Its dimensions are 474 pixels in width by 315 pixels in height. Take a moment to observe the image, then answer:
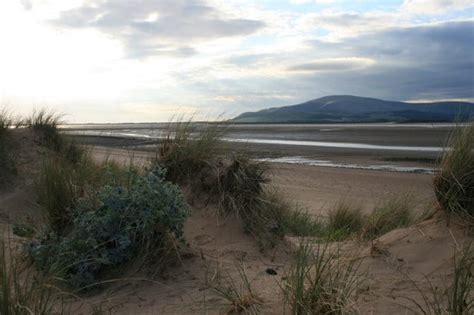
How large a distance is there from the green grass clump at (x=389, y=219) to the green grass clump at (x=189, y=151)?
1.94 m

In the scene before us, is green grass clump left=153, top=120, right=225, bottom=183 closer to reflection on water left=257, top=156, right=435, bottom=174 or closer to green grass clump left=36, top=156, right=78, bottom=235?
green grass clump left=36, top=156, right=78, bottom=235

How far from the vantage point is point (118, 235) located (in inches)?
163

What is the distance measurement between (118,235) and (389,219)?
3.14 meters

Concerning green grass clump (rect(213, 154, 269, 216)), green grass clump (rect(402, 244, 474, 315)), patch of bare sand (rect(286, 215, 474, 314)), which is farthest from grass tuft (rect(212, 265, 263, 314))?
green grass clump (rect(213, 154, 269, 216))

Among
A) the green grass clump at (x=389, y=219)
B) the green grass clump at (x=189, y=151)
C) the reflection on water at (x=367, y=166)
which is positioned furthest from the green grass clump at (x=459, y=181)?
the reflection on water at (x=367, y=166)

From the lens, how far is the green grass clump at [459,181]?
14.1ft

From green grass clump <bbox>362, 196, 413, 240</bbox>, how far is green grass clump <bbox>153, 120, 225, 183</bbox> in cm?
194

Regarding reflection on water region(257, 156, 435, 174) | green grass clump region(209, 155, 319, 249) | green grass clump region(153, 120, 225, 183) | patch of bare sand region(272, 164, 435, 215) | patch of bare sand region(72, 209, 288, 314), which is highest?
green grass clump region(153, 120, 225, 183)

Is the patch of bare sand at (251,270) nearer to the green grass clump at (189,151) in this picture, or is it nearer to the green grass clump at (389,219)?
the green grass clump at (389,219)

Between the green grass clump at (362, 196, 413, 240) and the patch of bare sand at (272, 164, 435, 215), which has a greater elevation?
the green grass clump at (362, 196, 413, 240)

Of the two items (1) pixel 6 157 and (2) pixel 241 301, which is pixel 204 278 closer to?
(2) pixel 241 301

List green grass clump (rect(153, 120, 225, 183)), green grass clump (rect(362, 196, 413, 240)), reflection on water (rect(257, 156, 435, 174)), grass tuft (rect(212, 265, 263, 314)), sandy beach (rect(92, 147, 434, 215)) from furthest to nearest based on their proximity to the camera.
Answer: reflection on water (rect(257, 156, 435, 174)) → sandy beach (rect(92, 147, 434, 215)) → green grass clump (rect(153, 120, 225, 183)) → green grass clump (rect(362, 196, 413, 240)) → grass tuft (rect(212, 265, 263, 314))

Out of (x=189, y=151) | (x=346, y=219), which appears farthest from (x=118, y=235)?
(x=346, y=219)

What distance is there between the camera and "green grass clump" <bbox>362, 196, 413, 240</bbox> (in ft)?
17.6
